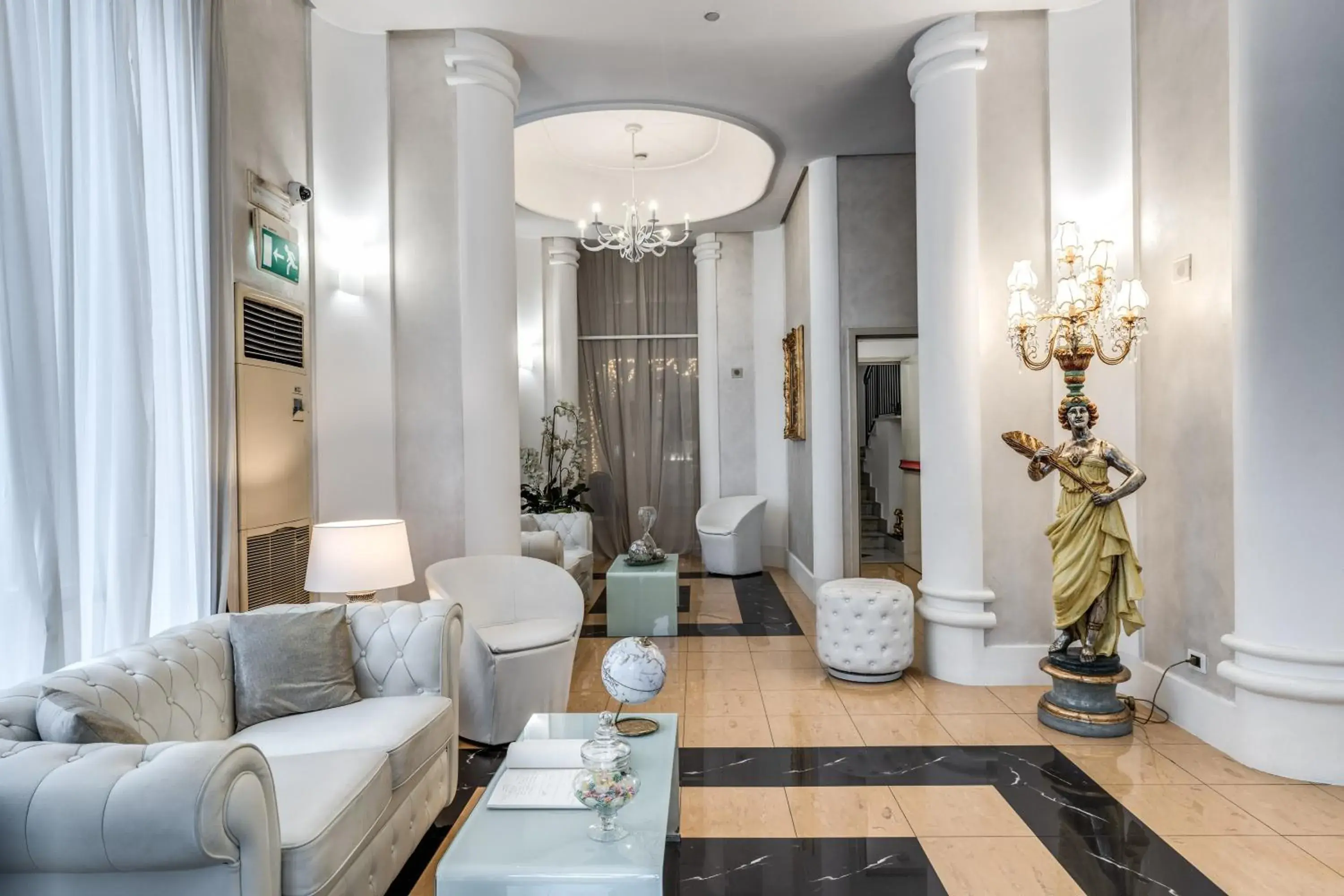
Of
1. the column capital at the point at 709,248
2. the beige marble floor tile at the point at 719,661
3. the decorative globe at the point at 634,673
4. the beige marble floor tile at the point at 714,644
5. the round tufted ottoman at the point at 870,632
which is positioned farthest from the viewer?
the column capital at the point at 709,248

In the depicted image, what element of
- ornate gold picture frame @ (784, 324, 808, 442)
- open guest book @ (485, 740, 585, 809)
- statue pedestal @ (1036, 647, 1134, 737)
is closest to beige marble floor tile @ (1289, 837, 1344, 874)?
statue pedestal @ (1036, 647, 1134, 737)

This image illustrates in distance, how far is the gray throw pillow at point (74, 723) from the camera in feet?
6.28

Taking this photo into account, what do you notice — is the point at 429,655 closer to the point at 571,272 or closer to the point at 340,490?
the point at 340,490

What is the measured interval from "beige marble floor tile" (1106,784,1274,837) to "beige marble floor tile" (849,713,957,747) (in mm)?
767

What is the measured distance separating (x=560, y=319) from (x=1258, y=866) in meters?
7.83

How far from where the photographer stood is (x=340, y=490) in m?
4.49

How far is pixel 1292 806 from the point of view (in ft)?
9.84

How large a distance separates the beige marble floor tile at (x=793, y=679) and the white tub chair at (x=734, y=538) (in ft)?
10.5

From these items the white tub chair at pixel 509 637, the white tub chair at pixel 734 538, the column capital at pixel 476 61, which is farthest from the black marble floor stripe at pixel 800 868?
the white tub chair at pixel 734 538

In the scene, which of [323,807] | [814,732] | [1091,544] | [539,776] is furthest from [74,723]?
[1091,544]

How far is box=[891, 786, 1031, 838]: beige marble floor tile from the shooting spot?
2838mm

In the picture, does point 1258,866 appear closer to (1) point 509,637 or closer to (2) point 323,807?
(2) point 323,807

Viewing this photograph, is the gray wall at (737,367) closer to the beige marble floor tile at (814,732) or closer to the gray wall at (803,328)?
the gray wall at (803,328)

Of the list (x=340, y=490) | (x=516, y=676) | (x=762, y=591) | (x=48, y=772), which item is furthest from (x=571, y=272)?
(x=48, y=772)
